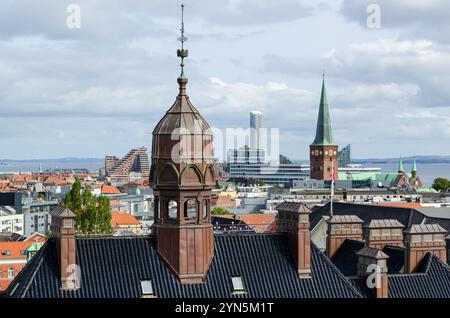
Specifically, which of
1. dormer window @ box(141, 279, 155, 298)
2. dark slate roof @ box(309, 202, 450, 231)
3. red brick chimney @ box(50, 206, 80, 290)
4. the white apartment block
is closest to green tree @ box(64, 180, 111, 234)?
dark slate roof @ box(309, 202, 450, 231)

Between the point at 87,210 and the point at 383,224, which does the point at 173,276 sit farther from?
the point at 87,210

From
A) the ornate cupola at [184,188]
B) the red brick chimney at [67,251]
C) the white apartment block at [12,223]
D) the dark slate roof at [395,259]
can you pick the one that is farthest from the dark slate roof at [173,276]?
the white apartment block at [12,223]

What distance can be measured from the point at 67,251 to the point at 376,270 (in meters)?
11.5

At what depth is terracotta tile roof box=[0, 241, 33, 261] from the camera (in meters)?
94.2

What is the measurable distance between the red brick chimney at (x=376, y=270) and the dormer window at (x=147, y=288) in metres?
8.75

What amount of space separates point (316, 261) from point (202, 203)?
474 centimetres

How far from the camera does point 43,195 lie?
7810 inches

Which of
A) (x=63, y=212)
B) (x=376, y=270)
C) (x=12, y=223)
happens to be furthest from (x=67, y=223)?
(x=12, y=223)

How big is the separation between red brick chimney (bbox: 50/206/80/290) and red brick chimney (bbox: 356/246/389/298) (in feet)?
36.7

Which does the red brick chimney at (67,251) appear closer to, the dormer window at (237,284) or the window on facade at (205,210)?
the window on facade at (205,210)

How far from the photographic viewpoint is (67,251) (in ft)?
105

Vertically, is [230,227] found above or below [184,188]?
below
